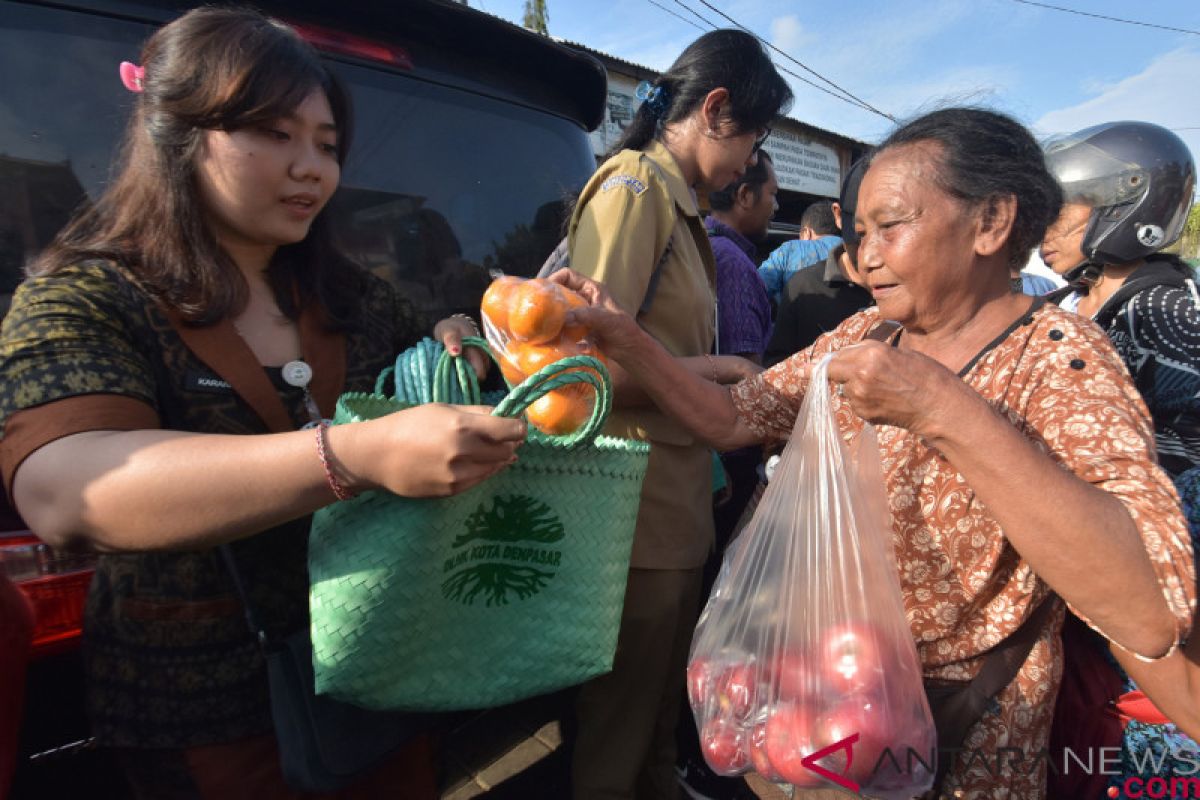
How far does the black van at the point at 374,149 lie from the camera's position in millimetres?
1321

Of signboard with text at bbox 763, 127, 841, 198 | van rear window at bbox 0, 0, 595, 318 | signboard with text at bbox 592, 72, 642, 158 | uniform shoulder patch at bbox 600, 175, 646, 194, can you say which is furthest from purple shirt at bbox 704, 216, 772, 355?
signboard with text at bbox 763, 127, 841, 198

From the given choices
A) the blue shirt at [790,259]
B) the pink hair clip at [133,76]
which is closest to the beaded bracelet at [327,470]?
the pink hair clip at [133,76]

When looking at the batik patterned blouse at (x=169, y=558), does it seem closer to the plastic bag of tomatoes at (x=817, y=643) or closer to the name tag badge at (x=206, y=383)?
the name tag badge at (x=206, y=383)

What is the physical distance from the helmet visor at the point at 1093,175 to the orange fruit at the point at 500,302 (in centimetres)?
161

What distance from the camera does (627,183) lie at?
1744mm

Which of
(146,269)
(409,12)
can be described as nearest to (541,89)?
(409,12)

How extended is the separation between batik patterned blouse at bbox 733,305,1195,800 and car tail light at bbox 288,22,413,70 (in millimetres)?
1623

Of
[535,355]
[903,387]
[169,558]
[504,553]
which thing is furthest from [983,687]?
[169,558]

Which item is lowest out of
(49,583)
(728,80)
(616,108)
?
(49,583)

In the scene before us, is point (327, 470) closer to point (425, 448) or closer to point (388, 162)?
point (425, 448)

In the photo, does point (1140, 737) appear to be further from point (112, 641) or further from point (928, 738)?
point (112, 641)

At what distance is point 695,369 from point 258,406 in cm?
114

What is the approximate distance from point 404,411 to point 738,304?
1926 mm

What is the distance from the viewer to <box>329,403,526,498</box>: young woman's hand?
0.87m
